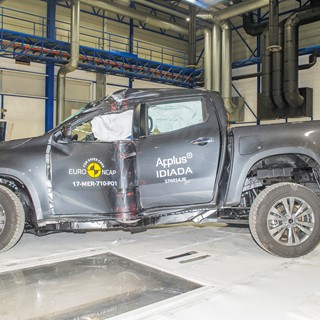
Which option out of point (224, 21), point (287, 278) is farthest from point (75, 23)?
point (287, 278)

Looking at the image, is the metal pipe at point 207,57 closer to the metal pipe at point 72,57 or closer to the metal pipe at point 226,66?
the metal pipe at point 226,66

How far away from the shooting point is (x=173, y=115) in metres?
4.04

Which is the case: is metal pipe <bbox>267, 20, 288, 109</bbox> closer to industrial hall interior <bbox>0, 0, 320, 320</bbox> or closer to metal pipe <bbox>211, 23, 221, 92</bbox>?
metal pipe <bbox>211, 23, 221, 92</bbox>

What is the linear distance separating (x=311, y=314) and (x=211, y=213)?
165 cm

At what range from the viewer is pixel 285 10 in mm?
16250

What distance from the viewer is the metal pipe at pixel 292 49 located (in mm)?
12765

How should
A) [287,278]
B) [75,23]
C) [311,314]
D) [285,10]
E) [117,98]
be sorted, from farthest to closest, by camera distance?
[285,10]
[75,23]
[117,98]
[287,278]
[311,314]

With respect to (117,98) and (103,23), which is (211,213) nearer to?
(117,98)

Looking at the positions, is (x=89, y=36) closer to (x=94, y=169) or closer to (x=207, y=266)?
(x=94, y=169)

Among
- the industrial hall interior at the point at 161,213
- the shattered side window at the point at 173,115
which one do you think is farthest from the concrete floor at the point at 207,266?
the shattered side window at the point at 173,115

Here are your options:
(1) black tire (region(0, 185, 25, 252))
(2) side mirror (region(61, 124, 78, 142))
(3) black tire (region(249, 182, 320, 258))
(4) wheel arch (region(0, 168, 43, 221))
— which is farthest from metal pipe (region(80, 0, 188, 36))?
A: (3) black tire (region(249, 182, 320, 258))

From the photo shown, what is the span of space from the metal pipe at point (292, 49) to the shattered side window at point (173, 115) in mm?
10036

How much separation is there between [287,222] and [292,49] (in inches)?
422

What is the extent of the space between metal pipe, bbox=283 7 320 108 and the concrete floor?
30.4 ft
